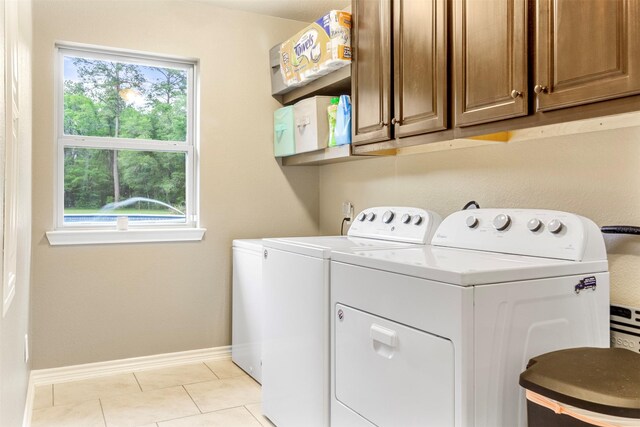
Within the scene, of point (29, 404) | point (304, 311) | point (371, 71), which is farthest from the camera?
point (29, 404)

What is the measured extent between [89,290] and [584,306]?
2765 mm

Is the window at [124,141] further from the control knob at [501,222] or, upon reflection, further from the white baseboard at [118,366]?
the control knob at [501,222]

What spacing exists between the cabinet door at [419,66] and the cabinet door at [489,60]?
83 millimetres

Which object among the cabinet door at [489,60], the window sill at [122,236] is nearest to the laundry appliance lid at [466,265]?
the cabinet door at [489,60]

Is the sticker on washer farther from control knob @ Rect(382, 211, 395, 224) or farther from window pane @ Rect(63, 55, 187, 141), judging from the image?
window pane @ Rect(63, 55, 187, 141)

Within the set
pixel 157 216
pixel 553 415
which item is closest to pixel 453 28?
pixel 553 415

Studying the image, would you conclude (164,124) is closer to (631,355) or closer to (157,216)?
(157,216)

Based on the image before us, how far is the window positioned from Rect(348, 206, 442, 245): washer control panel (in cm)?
135

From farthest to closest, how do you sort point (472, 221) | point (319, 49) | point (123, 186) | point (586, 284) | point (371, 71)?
point (123, 186) < point (319, 49) < point (371, 71) < point (472, 221) < point (586, 284)

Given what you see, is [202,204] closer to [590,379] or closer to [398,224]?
[398,224]

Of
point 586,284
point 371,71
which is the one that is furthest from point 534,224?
point 371,71

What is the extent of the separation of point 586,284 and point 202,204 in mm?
2482

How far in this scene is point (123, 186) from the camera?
127 inches

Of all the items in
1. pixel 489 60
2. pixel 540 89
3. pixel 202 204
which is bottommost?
pixel 202 204
